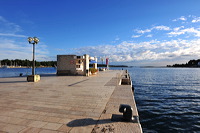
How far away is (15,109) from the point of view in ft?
17.5

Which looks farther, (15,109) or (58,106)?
(58,106)

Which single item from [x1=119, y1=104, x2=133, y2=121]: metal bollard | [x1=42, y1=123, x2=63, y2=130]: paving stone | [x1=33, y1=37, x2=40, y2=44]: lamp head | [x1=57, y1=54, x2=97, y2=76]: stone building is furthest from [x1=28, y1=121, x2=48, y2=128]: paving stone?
[x1=57, y1=54, x2=97, y2=76]: stone building

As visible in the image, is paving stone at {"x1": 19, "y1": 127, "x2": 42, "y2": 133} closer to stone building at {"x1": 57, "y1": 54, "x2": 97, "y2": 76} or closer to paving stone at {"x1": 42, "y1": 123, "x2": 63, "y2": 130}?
paving stone at {"x1": 42, "y1": 123, "x2": 63, "y2": 130}

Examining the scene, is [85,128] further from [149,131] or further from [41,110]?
[149,131]

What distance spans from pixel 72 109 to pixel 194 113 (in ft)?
32.5

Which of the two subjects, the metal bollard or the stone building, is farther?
the stone building

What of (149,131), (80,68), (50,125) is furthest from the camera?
(80,68)

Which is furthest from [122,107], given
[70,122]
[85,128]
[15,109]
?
[15,109]

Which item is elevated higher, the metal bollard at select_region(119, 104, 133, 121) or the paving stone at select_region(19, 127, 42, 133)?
the metal bollard at select_region(119, 104, 133, 121)

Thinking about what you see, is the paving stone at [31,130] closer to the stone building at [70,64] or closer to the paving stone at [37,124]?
the paving stone at [37,124]

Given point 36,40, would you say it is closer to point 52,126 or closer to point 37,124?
point 37,124

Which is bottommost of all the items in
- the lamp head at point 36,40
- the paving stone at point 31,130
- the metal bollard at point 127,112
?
the paving stone at point 31,130

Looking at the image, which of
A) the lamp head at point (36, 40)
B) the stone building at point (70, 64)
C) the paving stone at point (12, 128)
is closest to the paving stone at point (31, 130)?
the paving stone at point (12, 128)

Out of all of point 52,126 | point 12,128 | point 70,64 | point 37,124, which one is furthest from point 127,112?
point 70,64
